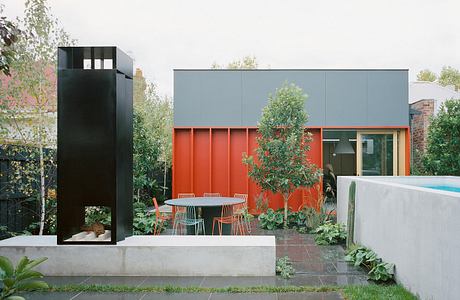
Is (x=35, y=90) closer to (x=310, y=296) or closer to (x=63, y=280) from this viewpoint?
(x=63, y=280)

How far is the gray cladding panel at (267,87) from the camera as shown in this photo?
1154cm

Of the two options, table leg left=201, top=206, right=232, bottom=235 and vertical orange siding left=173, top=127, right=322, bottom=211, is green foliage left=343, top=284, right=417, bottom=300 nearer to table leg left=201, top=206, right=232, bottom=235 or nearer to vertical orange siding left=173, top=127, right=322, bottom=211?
table leg left=201, top=206, right=232, bottom=235

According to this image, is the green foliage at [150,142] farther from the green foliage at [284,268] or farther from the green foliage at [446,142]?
the green foliage at [446,142]

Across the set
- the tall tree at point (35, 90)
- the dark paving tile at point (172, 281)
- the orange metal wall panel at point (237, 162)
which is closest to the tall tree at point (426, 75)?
the orange metal wall panel at point (237, 162)

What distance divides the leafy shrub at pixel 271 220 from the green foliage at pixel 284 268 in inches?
118

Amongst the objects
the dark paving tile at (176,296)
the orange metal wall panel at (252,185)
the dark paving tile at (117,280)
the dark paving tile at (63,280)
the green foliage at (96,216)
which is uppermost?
the orange metal wall panel at (252,185)

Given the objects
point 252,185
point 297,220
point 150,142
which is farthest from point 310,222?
point 150,142

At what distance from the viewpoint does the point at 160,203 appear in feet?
49.4

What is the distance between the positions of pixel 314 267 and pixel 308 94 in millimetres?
6281


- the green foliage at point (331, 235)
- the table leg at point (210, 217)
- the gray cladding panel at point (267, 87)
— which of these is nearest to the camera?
the green foliage at point (331, 235)

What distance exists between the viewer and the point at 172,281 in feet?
18.5

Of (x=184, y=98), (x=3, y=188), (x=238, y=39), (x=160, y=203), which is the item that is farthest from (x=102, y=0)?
(x=238, y=39)

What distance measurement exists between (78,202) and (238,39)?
30.2 m

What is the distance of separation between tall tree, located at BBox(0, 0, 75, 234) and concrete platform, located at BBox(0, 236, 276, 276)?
200 cm
